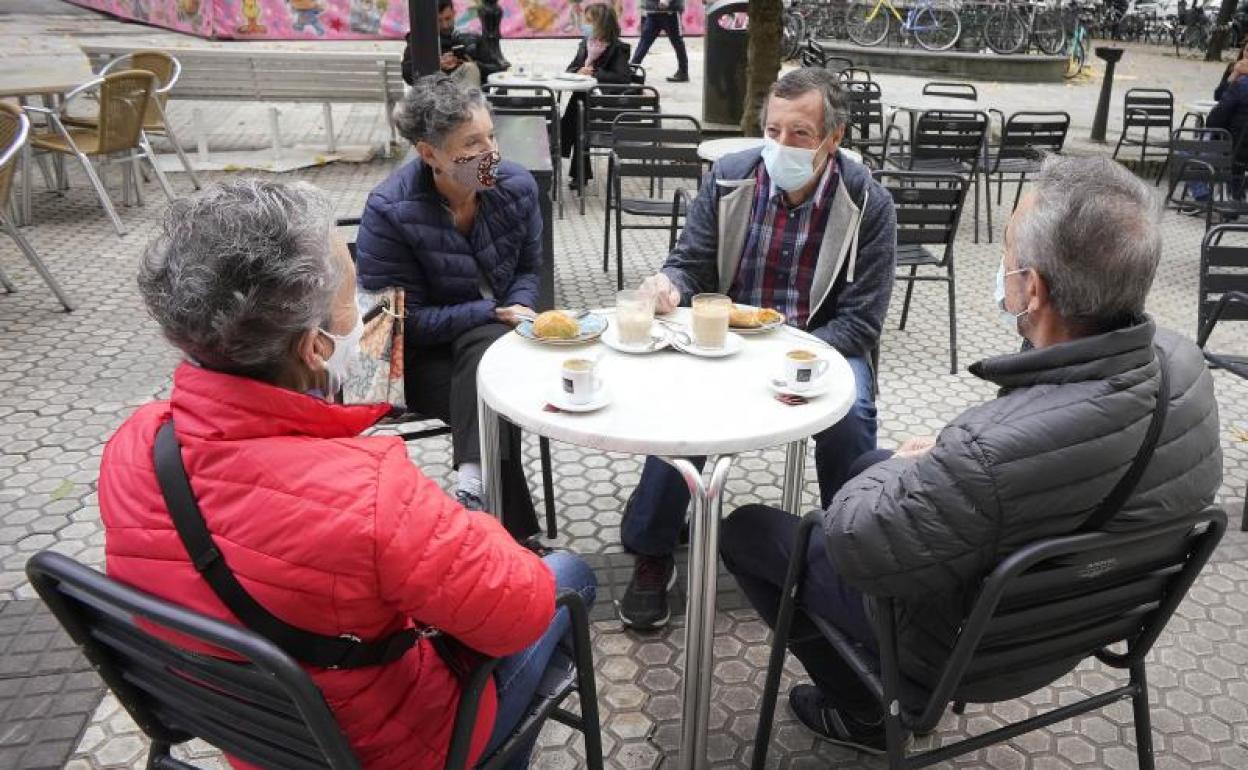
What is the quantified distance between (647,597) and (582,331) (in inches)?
33.0

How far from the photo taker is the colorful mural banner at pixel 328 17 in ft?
54.1

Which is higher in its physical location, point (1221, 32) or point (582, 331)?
point (1221, 32)

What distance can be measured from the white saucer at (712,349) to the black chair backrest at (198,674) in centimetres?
143

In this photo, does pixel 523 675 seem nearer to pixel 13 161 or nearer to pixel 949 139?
pixel 13 161

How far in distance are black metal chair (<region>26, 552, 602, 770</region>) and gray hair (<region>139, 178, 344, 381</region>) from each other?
354 mm

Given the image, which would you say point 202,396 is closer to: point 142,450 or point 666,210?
point 142,450

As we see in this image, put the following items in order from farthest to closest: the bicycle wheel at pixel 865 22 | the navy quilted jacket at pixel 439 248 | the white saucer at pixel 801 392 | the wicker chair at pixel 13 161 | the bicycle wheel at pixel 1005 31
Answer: the bicycle wheel at pixel 865 22, the bicycle wheel at pixel 1005 31, the wicker chair at pixel 13 161, the navy quilted jacket at pixel 439 248, the white saucer at pixel 801 392

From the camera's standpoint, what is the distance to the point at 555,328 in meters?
2.47

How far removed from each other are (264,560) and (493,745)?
66 cm

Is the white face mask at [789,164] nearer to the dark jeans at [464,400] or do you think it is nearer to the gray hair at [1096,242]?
the dark jeans at [464,400]

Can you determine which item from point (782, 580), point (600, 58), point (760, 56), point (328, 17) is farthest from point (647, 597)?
point (328, 17)

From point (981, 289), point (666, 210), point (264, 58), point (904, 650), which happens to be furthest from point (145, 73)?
point (904, 650)

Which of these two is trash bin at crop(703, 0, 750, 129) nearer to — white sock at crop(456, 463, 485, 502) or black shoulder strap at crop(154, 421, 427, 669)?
white sock at crop(456, 463, 485, 502)

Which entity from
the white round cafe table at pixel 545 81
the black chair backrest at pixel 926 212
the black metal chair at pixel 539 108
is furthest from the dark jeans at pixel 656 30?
the black chair backrest at pixel 926 212
